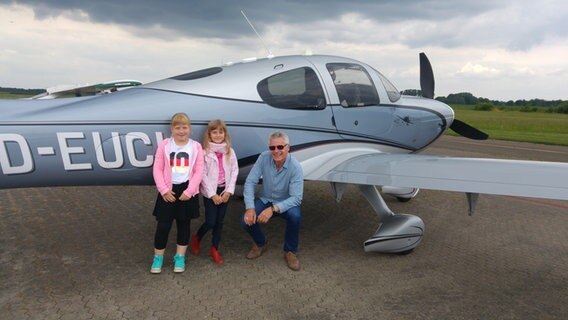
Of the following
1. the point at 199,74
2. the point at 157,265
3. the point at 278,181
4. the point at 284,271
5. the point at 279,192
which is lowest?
the point at 284,271

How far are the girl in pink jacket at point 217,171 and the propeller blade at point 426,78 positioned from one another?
178 inches

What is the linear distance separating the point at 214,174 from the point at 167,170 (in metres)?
0.45

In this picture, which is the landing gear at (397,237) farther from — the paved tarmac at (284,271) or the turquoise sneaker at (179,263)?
the turquoise sneaker at (179,263)

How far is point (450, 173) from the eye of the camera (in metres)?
4.10

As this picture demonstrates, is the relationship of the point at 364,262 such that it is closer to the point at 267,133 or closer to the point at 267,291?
the point at 267,291

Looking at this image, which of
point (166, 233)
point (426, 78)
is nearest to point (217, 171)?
point (166, 233)

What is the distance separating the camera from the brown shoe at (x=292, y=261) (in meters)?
4.06

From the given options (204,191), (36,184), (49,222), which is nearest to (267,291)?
(204,191)

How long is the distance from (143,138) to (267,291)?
67.7 inches

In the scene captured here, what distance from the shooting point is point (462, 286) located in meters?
3.80

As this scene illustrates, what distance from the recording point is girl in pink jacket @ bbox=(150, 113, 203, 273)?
147 inches

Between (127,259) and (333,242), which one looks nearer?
(127,259)

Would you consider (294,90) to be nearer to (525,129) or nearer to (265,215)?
(265,215)

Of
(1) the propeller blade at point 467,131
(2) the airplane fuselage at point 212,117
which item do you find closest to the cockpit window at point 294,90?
(2) the airplane fuselage at point 212,117
